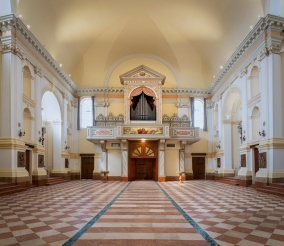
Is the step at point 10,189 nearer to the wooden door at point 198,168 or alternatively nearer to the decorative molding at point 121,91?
the decorative molding at point 121,91

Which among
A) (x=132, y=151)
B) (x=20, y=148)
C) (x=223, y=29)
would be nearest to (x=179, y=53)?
(x=223, y=29)

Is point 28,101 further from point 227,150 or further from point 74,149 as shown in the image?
point 227,150

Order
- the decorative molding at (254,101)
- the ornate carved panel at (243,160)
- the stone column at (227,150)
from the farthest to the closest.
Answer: the stone column at (227,150) < the ornate carved panel at (243,160) < the decorative molding at (254,101)

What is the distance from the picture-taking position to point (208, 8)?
16875 millimetres

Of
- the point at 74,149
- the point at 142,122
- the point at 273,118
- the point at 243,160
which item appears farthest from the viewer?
the point at 74,149

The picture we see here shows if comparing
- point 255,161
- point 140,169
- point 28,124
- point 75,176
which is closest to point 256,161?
point 255,161

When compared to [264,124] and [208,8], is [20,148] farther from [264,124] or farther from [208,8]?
[208,8]

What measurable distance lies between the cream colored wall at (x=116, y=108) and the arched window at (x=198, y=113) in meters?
6.11

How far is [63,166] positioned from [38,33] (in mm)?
9185

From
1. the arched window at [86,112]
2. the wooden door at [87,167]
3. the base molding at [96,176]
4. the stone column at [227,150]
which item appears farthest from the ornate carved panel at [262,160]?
the arched window at [86,112]

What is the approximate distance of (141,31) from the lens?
21.7 metres

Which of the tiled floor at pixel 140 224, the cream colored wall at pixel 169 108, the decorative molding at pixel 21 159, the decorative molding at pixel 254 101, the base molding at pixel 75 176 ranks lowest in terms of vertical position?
the base molding at pixel 75 176

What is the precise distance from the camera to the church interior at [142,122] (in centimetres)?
636

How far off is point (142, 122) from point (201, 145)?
564cm
